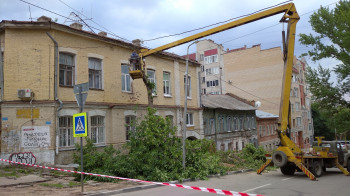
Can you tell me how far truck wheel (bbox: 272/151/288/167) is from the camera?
12992 mm

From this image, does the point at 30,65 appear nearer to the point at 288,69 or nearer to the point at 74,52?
the point at 74,52

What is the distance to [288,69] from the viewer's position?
1383 cm

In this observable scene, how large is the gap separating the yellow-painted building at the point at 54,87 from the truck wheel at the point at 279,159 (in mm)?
7218

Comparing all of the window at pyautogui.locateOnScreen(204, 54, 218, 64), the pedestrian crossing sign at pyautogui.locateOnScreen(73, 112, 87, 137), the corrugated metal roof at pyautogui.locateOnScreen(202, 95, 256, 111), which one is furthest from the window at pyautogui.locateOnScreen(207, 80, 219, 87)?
the pedestrian crossing sign at pyautogui.locateOnScreen(73, 112, 87, 137)

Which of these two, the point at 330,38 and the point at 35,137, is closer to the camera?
the point at 35,137

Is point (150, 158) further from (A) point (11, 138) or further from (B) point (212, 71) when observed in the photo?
(B) point (212, 71)

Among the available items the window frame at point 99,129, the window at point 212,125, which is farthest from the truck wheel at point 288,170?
the window at point 212,125

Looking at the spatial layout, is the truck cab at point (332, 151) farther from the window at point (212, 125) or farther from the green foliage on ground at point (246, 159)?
the window at point (212, 125)

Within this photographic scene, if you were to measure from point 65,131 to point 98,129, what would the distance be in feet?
6.79

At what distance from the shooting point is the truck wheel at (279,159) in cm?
1299

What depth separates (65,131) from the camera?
1448 centimetres

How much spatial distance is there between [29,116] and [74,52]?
12.9 feet

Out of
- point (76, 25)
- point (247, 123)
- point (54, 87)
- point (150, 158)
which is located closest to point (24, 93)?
point (54, 87)

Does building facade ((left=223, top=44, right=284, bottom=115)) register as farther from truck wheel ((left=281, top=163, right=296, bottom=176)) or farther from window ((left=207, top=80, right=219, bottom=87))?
truck wheel ((left=281, top=163, right=296, bottom=176))
